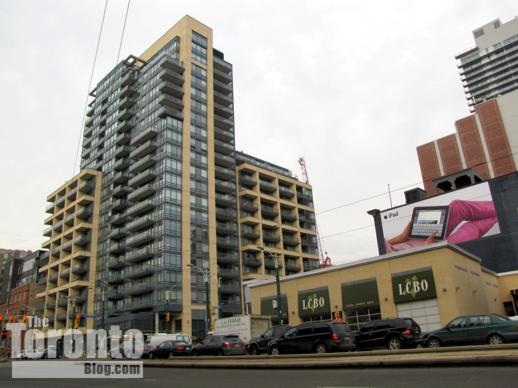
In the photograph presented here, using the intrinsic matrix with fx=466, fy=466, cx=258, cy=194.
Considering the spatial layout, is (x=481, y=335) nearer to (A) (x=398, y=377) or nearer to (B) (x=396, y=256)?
(A) (x=398, y=377)

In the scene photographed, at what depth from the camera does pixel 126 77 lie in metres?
99.2

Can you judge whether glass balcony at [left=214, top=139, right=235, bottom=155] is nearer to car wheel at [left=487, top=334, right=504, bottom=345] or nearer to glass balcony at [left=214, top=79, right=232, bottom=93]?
glass balcony at [left=214, top=79, right=232, bottom=93]

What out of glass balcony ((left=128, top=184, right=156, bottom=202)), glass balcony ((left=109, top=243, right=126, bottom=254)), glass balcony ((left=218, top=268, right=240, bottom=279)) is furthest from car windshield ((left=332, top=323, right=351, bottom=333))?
glass balcony ((left=109, top=243, right=126, bottom=254))

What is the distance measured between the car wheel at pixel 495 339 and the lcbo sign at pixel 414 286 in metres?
16.3

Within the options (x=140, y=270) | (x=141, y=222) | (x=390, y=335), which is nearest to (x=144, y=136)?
(x=141, y=222)

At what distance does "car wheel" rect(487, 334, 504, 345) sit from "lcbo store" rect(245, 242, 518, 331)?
15.4 meters

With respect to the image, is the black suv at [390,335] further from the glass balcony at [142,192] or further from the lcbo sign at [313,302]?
the glass balcony at [142,192]

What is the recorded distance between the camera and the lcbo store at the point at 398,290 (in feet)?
116

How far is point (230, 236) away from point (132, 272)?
65.4 feet

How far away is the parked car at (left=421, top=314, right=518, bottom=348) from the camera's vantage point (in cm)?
1914

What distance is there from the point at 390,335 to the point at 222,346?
1014 centimetres

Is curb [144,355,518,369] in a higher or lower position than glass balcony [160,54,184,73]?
lower

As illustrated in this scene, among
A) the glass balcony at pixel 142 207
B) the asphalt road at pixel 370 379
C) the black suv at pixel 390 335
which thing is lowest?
the asphalt road at pixel 370 379

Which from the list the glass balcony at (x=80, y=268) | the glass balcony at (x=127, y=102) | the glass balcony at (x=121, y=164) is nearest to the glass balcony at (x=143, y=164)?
the glass balcony at (x=121, y=164)
